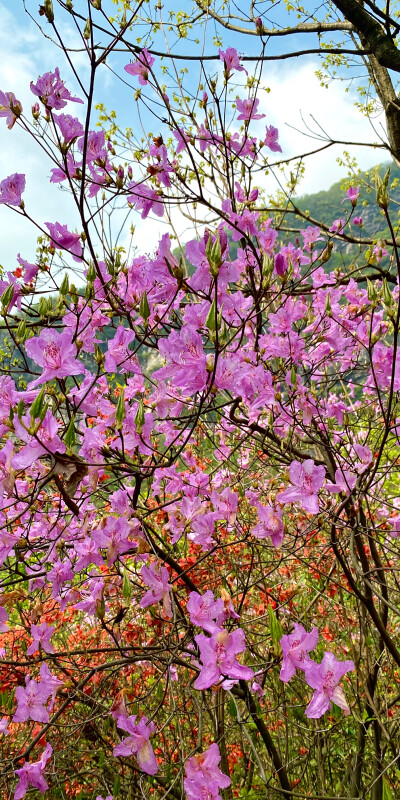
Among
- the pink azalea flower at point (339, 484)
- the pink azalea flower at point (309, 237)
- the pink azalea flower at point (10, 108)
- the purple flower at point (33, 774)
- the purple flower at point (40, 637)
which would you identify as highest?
the pink azalea flower at point (10, 108)

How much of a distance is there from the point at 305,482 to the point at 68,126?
136cm

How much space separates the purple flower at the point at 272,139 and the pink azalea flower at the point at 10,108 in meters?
1.17

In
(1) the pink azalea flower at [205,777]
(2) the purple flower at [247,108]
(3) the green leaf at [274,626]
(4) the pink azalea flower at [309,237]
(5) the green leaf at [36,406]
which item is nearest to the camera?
(5) the green leaf at [36,406]

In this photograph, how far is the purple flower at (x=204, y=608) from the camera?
4.59 ft

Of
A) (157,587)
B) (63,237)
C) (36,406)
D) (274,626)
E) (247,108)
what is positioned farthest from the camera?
(247,108)

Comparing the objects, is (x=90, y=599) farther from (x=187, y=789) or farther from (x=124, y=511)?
(x=187, y=789)

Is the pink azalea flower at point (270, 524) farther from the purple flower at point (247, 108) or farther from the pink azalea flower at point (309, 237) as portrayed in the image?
the purple flower at point (247, 108)

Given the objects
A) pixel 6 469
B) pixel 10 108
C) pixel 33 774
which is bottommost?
pixel 33 774

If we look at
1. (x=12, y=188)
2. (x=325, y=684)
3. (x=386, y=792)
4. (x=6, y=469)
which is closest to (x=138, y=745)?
(x=325, y=684)

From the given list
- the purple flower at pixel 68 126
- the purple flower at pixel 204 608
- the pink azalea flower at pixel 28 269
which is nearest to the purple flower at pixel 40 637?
the purple flower at pixel 204 608

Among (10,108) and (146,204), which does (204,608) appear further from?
(10,108)

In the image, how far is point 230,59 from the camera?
6.79 ft

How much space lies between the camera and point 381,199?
1.29 meters

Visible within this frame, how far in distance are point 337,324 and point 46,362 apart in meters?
1.29
